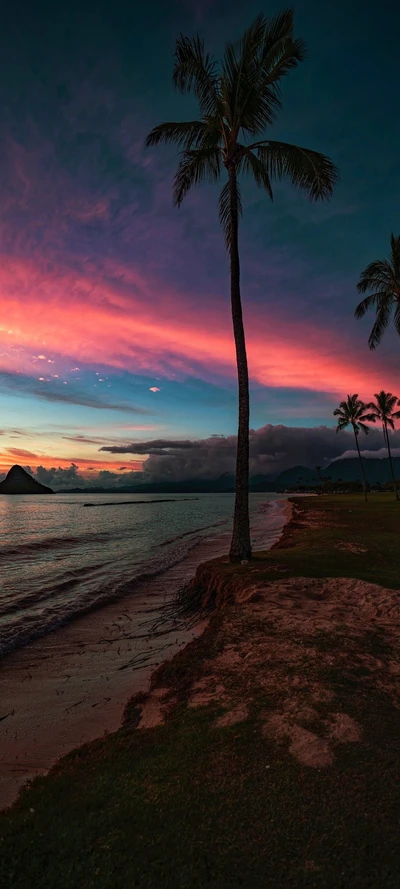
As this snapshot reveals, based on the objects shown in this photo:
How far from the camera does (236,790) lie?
3.28 metres

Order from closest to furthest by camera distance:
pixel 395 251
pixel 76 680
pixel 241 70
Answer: pixel 76 680 < pixel 241 70 < pixel 395 251

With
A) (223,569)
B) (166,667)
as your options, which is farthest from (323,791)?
(223,569)

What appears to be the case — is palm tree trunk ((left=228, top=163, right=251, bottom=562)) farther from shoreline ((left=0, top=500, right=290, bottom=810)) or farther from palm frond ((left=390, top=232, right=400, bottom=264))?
palm frond ((left=390, top=232, right=400, bottom=264))

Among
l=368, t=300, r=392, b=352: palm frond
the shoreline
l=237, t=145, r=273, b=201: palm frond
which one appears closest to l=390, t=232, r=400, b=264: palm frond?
l=368, t=300, r=392, b=352: palm frond

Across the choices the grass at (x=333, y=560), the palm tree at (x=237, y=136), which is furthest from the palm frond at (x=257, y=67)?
the grass at (x=333, y=560)

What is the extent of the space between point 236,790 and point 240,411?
11023mm

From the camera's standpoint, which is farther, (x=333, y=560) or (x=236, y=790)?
(x=333, y=560)

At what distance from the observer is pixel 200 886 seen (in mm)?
2484

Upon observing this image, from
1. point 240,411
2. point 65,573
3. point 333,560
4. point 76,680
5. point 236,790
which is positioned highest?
point 240,411

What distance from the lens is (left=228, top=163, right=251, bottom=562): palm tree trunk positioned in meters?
13.2

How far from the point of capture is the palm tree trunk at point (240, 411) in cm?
1323

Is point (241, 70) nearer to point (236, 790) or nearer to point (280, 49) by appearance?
point (280, 49)

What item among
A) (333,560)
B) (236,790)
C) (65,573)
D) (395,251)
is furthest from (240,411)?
(395,251)

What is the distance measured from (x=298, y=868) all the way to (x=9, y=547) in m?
28.2
